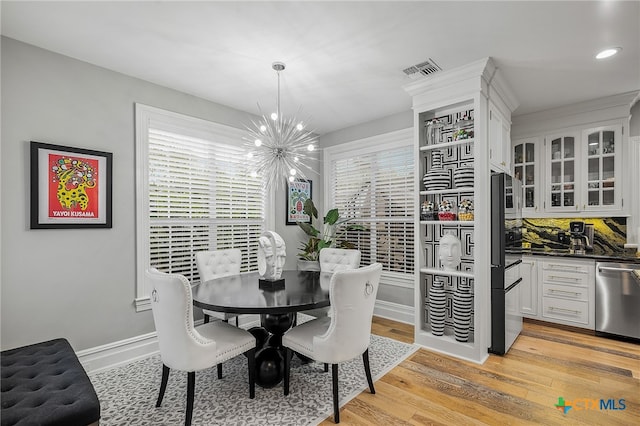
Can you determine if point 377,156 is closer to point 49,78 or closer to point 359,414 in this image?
point 359,414

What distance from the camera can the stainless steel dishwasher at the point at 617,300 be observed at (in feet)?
10.8

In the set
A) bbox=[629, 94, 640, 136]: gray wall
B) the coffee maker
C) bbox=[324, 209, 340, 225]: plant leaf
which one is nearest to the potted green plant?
bbox=[324, 209, 340, 225]: plant leaf

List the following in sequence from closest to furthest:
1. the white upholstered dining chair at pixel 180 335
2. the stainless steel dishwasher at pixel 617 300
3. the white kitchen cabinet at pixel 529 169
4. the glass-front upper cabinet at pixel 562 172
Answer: the white upholstered dining chair at pixel 180 335 < the stainless steel dishwasher at pixel 617 300 < the glass-front upper cabinet at pixel 562 172 < the white kitchen cabinet at pixel 529 169

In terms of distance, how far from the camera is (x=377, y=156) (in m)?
4.45

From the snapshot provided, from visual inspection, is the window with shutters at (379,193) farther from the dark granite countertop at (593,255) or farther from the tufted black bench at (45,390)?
the tufted black bench at (45,390)

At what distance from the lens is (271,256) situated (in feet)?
9.00

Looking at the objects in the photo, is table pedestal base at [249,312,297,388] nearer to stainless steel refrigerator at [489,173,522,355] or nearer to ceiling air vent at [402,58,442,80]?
stainless steel refrigerator at [489,173,522,355]

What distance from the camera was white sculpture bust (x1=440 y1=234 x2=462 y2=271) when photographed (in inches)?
124

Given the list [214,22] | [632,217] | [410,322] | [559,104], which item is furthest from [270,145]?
[632,217]

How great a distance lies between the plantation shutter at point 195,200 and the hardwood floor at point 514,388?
2.25m

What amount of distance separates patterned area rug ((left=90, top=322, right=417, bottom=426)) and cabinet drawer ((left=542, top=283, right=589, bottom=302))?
2200 mm

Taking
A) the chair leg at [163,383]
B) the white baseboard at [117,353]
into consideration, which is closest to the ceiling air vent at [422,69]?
the chair leg at [163,383]

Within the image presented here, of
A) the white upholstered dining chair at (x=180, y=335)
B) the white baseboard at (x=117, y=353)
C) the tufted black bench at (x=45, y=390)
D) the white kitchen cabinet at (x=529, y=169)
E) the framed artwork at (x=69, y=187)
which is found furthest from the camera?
the white kitchen cabinet at (x=529, y=169)

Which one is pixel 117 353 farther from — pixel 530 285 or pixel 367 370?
pixel 530 285
